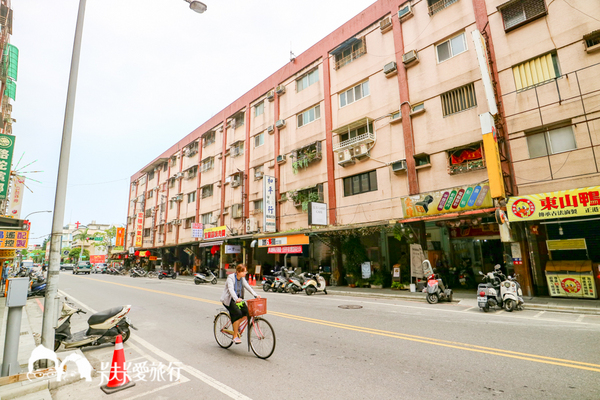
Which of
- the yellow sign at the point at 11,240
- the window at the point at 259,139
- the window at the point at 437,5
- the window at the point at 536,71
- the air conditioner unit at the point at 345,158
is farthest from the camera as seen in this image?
the window at the point at 259,139

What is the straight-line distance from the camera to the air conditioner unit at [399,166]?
16.4m

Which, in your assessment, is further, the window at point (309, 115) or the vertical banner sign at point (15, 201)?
the window at point (309, 115)

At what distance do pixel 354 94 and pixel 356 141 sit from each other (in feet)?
12.0

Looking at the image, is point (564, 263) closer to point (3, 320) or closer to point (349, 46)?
point (349, 46)

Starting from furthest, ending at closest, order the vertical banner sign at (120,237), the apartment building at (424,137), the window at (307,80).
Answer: the vertical banner sign at (120,237) < the window at (307,80) < the apartment building at (424,137)

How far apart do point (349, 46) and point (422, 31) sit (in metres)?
5.18

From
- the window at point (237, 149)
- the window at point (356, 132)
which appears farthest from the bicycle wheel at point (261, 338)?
the window at point (237, 149)

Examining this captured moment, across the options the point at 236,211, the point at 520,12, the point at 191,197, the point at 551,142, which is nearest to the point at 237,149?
the point at 236,211

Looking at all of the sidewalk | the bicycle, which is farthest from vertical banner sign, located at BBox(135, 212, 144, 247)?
the bicycle

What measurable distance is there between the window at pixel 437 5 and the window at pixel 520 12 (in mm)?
3115

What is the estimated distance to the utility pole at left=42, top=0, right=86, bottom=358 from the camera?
5.14 metres

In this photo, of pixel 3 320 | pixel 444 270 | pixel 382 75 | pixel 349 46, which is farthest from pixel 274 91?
pixel 3 320

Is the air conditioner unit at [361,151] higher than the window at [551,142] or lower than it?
higher

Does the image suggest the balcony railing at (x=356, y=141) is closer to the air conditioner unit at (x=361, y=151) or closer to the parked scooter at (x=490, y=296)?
the air conditioner unit at (x=361, y=151)
